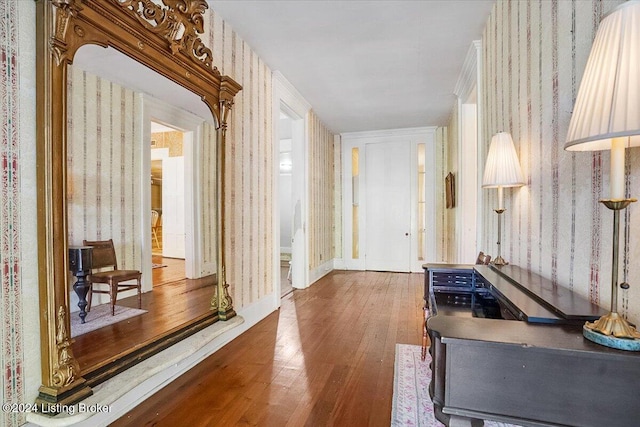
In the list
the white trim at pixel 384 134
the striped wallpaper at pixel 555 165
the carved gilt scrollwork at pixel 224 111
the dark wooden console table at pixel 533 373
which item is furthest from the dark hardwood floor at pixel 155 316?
the white trim at pixel 384 134

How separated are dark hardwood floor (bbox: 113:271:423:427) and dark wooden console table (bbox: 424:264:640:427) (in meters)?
0.98

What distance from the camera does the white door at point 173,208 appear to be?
2164mm

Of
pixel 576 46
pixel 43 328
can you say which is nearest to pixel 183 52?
pixel 43 328

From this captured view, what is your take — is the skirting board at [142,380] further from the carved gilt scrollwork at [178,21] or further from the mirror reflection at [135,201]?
the carved gilt scrollwork at [178,21]

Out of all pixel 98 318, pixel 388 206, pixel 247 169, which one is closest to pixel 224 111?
pixel 247 169

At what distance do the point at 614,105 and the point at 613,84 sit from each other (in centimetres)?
6

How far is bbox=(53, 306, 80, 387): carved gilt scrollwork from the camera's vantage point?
55.4 inches

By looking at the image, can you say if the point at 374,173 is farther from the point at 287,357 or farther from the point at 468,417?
the point at 468,417

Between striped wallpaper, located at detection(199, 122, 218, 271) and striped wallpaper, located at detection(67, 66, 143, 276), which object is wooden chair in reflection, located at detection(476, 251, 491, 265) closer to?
striped wallpaper, located at detection(199, 122, 218, 271)

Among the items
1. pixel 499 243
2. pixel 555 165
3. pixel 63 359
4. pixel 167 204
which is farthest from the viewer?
pixel 499 243

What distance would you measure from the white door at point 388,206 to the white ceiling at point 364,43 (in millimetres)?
1682

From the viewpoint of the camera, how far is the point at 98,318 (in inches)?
66.6

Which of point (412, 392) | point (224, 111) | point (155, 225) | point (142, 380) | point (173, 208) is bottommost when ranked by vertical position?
point (412, 392)

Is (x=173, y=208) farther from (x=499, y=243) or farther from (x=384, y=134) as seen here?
(x=384, y=134)
